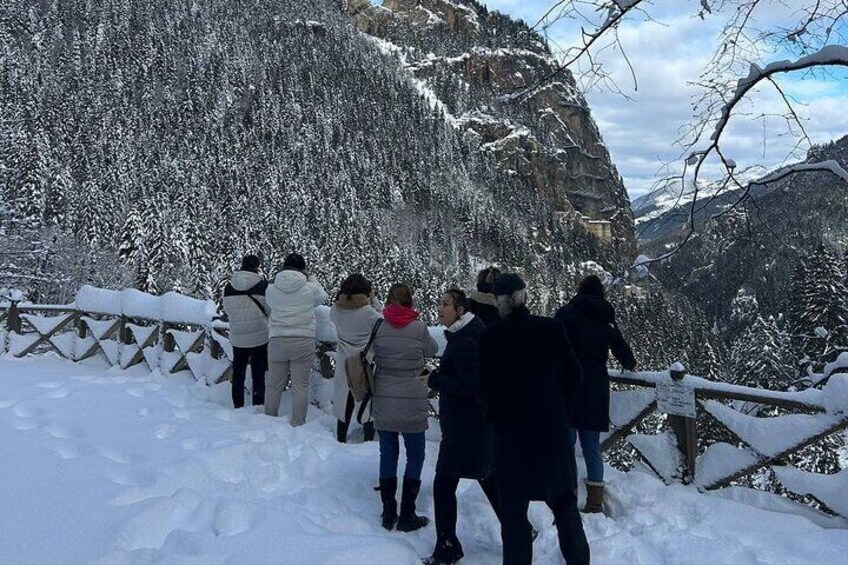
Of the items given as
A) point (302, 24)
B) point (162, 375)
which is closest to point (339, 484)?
point (162, 375)

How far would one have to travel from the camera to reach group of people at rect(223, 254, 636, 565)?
308 centimetres

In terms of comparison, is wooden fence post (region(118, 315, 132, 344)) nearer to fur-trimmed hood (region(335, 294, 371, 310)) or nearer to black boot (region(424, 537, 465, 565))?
fur-trimmed hood (region(335, 294, 371, 310))

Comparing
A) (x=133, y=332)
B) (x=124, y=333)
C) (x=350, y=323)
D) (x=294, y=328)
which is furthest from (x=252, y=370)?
(x=124, y=333)

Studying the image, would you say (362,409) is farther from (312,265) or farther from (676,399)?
(312,265)

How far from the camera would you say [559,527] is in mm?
3191

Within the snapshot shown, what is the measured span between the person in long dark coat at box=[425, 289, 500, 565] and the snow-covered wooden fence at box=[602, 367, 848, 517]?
6.73ft

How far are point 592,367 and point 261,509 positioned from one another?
279 cm

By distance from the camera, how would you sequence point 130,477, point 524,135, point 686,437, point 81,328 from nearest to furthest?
1. point 130,477
2. point 686,437
3. point 81,328
4. point 524,135

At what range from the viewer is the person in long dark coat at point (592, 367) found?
458 cm

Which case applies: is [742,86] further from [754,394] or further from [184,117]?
[184,117]

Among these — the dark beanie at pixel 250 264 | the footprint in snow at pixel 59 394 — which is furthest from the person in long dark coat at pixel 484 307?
the footprint in snow at pixel 59 394

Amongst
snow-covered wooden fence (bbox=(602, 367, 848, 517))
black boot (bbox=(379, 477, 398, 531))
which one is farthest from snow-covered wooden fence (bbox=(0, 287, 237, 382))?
snow-covered wooden fence (bbox=(602, 367, 848, 517))

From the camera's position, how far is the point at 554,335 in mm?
3094

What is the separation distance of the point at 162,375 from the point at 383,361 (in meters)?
5.86
